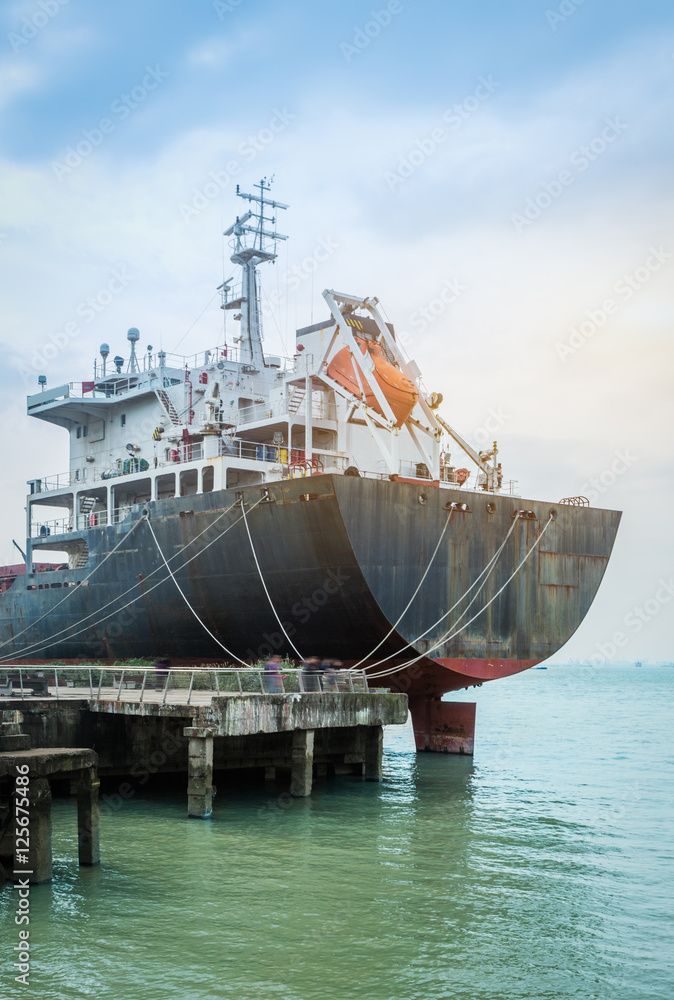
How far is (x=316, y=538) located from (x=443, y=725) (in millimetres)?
7665

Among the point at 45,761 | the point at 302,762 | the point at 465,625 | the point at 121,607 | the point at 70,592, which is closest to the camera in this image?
the point at 45,761

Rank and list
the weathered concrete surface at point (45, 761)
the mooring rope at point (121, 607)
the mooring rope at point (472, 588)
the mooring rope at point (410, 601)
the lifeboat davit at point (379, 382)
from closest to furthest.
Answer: the weathered concrete surface at point (45, 761) → the mooring rope at point (410, 601) → the mooring rope at point (472, 588) → the mooring rope at point (121, 607) → the lifeboat davit at point (379, 382)

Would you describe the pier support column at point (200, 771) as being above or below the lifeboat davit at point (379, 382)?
below

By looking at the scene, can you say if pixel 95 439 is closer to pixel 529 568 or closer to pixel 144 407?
pixel 144 407

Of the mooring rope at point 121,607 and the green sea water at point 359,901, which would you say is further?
the mooring rope at point 121,607

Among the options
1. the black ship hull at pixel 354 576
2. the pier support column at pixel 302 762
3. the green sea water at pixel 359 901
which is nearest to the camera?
the green sea water at pixel 359 901

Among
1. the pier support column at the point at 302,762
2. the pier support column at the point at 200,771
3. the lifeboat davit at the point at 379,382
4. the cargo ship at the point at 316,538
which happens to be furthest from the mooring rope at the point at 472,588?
the pier support column at the point at 200,771

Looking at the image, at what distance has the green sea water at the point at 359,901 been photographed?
9625mm

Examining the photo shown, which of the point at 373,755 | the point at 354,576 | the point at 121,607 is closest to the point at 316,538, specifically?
the point at 354,576

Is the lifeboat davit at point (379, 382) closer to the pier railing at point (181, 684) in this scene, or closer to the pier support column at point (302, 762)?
the pier railing at point (181, 684)

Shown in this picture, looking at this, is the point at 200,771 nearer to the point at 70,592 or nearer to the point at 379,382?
the point at 379,382

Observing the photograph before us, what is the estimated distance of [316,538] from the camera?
2127 centimetres

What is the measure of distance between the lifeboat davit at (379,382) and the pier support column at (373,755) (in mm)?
8225

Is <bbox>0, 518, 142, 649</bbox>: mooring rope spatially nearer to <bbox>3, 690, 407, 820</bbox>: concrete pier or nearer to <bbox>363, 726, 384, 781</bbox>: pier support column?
<bbox>3, 690, 407, 820</bbox>: concrete pier
